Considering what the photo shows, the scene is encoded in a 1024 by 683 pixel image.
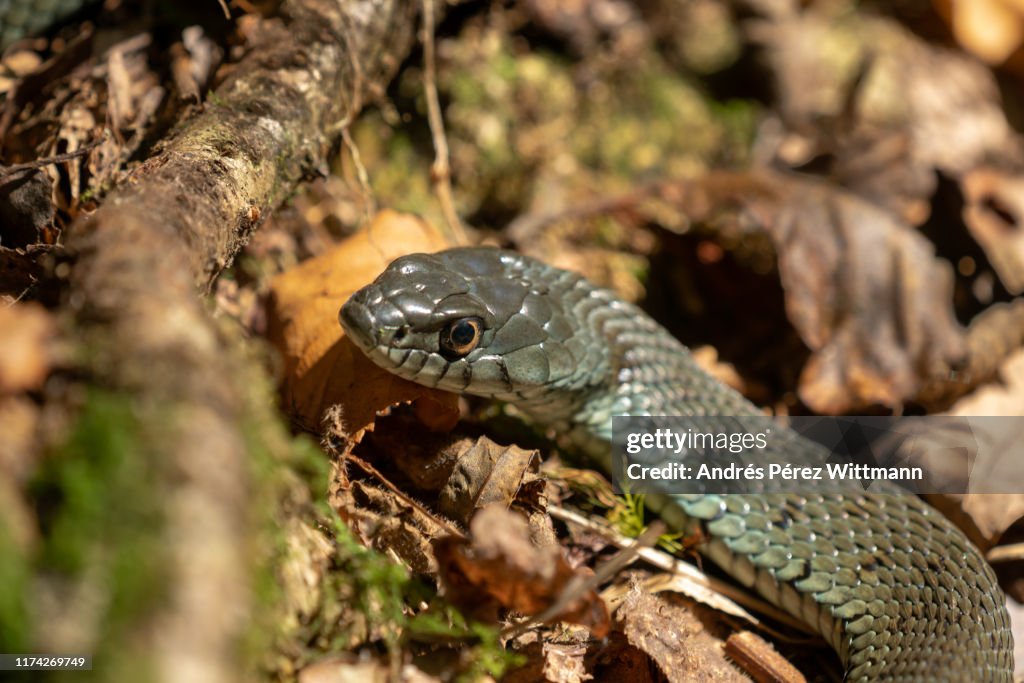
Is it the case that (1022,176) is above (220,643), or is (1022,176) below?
below

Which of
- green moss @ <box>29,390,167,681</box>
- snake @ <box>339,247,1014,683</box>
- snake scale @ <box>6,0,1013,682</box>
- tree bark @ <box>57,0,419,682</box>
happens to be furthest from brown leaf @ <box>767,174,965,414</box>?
green moss @ <box>29,390,167,681</box>

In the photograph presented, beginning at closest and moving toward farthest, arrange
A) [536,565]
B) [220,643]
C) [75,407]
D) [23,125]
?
[220,643] < [75,407] < [536,565] < [23,125]

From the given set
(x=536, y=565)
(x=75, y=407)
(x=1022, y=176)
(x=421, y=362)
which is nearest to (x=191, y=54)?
(x=421, y=362)

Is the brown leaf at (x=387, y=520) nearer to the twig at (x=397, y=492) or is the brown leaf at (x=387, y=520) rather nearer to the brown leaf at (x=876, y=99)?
the twig at (x=397, y=492)

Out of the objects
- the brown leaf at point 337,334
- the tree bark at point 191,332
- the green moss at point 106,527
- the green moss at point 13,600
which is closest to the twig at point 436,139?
the brown leaf at point 337,334

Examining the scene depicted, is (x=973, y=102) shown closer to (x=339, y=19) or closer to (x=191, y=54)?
(x=339, y=19)

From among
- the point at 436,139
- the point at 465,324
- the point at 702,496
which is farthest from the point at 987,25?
the point at 465,324
